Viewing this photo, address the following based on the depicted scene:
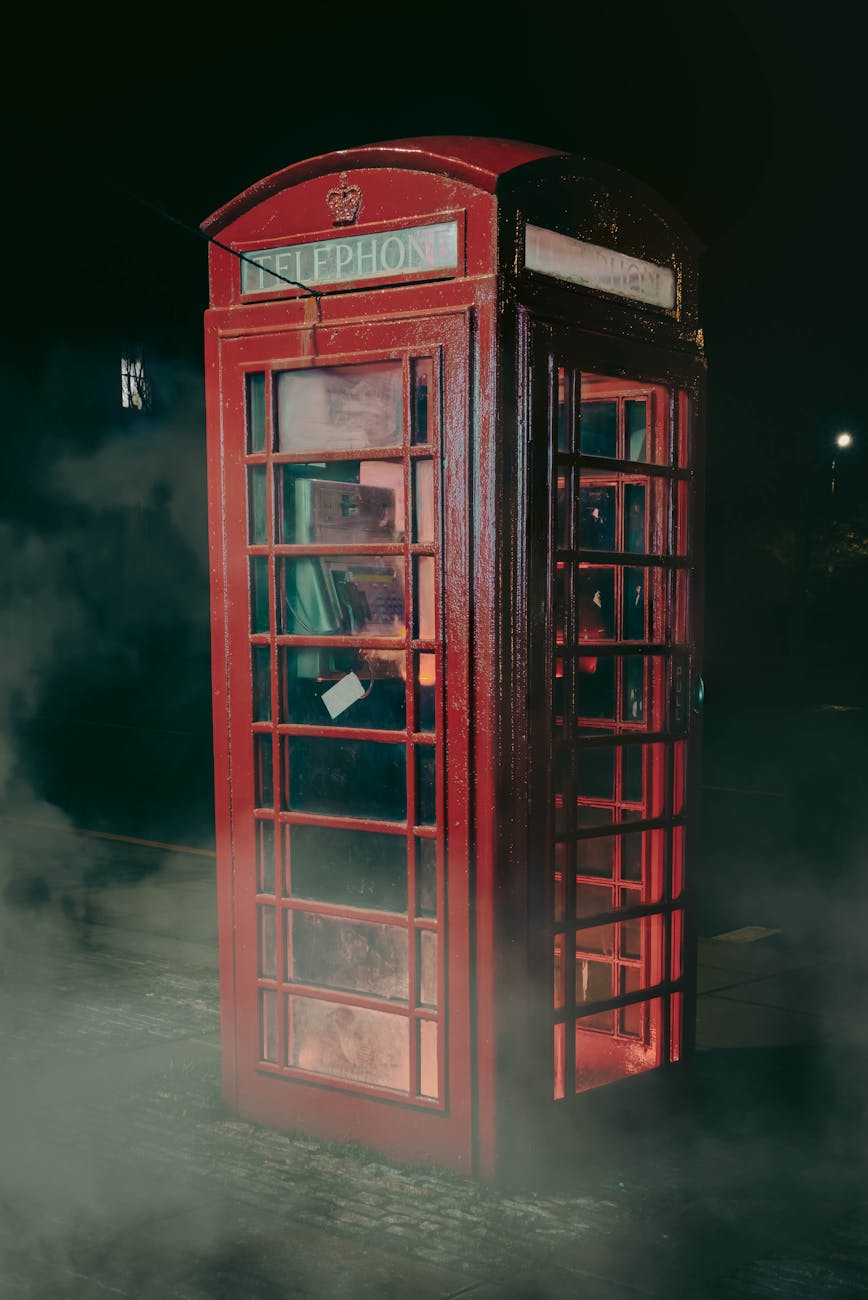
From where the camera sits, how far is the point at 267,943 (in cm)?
422

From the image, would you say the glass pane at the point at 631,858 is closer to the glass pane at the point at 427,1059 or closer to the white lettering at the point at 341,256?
the glass pane at the point at 427,1059

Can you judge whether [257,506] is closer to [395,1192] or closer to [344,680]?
[344,680]

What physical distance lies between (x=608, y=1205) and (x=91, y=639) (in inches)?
1095

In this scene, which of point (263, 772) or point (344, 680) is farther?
point (263, 772)

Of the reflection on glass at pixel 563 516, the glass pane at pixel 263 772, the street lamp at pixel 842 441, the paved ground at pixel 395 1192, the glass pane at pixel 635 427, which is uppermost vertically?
the street lamp at pixel 842 441

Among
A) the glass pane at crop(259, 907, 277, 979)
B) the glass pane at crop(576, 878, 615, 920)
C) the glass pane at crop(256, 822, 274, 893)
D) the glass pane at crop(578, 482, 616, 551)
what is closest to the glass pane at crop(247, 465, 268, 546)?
the glass pane at crop(256, 822, 274, 893)

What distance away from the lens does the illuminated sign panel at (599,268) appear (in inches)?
149

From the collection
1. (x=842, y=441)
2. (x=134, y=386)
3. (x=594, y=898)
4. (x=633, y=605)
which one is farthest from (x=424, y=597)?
(x=842, y=441)

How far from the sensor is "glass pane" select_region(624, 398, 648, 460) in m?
4.29

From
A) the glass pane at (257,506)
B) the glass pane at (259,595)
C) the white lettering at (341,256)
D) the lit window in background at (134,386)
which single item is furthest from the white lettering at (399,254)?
the lit window in background at (134,386)

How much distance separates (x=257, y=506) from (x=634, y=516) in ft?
3.79

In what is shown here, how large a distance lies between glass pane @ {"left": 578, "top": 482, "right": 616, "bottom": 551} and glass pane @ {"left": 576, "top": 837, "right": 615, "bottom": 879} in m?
0.94

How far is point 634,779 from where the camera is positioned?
4719 millimetres

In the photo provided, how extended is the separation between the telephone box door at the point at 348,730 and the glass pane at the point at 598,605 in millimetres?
794
